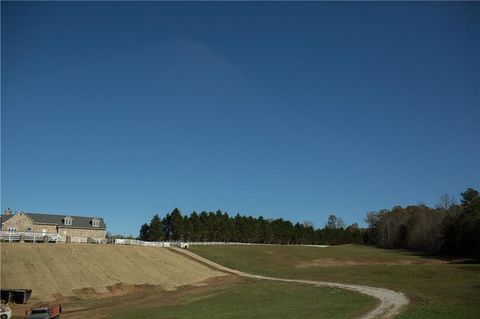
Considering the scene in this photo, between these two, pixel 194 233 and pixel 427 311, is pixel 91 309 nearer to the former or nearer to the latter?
pixel 427 311

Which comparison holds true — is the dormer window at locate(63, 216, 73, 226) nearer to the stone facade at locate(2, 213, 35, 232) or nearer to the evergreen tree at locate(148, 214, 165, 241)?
the stone facade at locate(2, 213, 35, 232)

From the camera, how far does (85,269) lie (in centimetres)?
5453

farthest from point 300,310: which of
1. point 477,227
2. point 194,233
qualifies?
point 194,233

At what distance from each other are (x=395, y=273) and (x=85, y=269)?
1470 inches

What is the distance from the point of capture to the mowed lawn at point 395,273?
108 ft

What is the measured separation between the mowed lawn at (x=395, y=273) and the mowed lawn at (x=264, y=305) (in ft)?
14.6

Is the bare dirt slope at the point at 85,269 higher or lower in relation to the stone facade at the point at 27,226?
lower

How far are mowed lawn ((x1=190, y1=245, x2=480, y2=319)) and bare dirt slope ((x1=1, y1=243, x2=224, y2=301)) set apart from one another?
12.1 meters

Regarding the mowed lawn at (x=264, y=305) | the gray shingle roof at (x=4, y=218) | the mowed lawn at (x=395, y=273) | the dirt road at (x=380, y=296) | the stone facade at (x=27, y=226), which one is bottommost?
the mowed lawn at (x=264, y=305)

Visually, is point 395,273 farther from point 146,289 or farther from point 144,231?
point 144,231

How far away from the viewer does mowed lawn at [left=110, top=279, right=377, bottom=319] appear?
32.9 metres

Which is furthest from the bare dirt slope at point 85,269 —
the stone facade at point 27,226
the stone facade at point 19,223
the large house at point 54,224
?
the stone facade at point 19,223

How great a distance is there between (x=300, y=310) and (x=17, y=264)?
3243 cm

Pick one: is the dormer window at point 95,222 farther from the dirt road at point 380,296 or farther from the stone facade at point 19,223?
the dirt road at point 380,296
